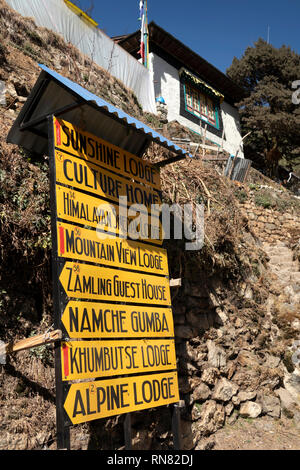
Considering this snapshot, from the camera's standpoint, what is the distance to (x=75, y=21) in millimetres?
11070

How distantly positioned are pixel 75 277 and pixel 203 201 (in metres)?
4.64

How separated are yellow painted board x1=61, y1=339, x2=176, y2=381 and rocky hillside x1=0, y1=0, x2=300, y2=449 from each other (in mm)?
922

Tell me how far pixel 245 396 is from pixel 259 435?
67 centimetres

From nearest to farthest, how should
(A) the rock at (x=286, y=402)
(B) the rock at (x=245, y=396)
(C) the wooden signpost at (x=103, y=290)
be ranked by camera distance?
(C) the wooden signpost at (x=103, y=290), (B) the rock at (x=245, y=396), (A) the rock at (x=286, y=402)

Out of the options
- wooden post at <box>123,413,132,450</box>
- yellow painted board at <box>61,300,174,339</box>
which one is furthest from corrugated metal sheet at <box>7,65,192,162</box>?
wooden post at <box>123,413,132,450</box>

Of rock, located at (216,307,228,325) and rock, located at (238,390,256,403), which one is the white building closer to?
rock, located at (216,307,228,325)

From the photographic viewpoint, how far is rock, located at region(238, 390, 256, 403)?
22.8ft

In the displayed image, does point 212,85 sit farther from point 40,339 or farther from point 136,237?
point 40,339

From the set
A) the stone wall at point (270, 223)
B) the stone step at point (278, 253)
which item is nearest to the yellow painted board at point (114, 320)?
the stone step at point (278, 253)

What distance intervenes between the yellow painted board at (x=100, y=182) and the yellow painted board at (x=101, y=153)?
0.09 m

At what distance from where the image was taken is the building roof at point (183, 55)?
16531mm

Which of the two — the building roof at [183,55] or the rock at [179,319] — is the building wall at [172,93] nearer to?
the building roof at [183,55]

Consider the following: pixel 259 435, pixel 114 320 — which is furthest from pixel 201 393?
pixel 114 320

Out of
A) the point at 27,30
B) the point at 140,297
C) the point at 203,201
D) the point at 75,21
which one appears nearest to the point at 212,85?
the point at 75,21
